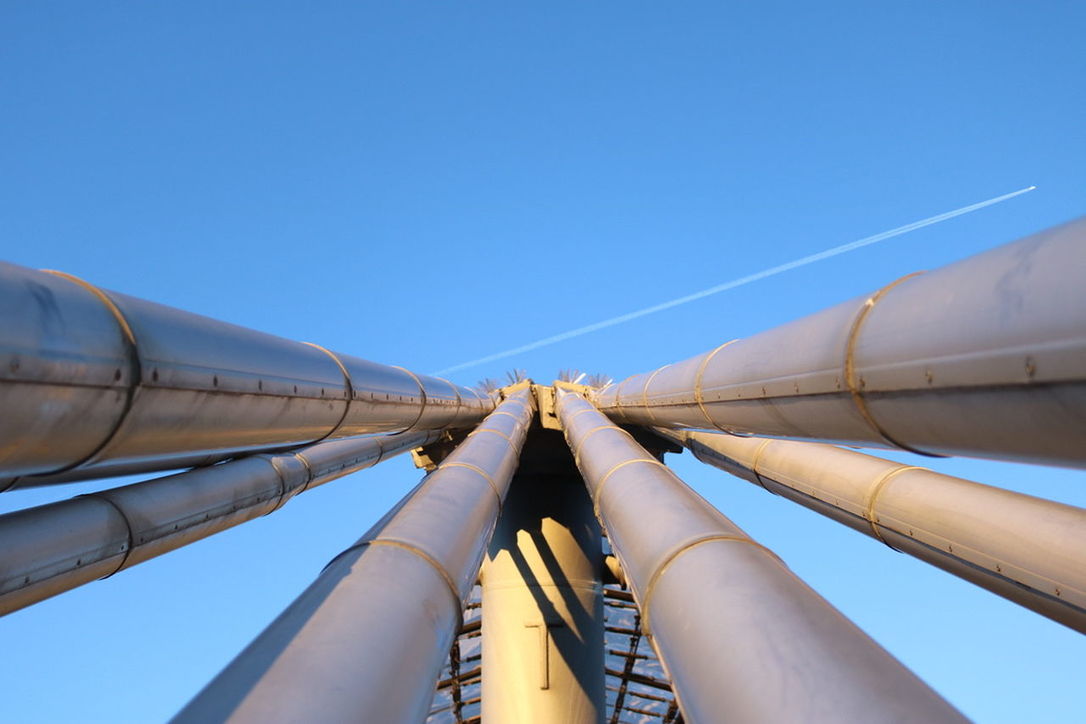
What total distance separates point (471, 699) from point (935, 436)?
81.8 feet

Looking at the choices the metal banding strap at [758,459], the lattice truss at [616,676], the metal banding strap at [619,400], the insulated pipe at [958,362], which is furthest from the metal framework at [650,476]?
the lattice truss at [616,676]

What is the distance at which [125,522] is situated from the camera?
6773mm

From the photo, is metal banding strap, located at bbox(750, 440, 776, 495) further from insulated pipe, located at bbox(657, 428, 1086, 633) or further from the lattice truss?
the lattice truss

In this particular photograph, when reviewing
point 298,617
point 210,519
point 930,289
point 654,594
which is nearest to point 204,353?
point 298,617

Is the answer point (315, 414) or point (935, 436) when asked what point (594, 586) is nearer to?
Answer: point (315, 414)

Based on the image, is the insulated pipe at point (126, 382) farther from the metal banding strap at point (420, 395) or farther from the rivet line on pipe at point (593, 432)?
the rivet line on pipe at point (593, 432)

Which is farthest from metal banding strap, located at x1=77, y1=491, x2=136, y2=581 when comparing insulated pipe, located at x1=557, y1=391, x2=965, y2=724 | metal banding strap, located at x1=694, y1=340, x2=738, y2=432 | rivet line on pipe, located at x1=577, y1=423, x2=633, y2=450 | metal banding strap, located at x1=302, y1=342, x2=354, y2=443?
metal banding strap, located at x1=694, y1=340, x2=738, y2=432

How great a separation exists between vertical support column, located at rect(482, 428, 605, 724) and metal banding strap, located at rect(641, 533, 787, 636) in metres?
9.48

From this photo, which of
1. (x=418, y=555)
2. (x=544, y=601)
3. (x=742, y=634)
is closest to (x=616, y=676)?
(x=544, y=601)

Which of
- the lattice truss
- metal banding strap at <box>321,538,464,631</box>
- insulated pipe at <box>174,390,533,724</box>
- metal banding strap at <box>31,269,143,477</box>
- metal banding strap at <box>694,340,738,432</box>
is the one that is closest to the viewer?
insulated pipe at <box>174,390,533,724</box>

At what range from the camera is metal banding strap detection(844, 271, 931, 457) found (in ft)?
11.8

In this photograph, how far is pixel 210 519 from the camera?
8.21 metres

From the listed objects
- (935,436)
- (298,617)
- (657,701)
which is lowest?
(657,701)

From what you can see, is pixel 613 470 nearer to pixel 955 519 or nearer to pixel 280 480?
pixel 955 519
